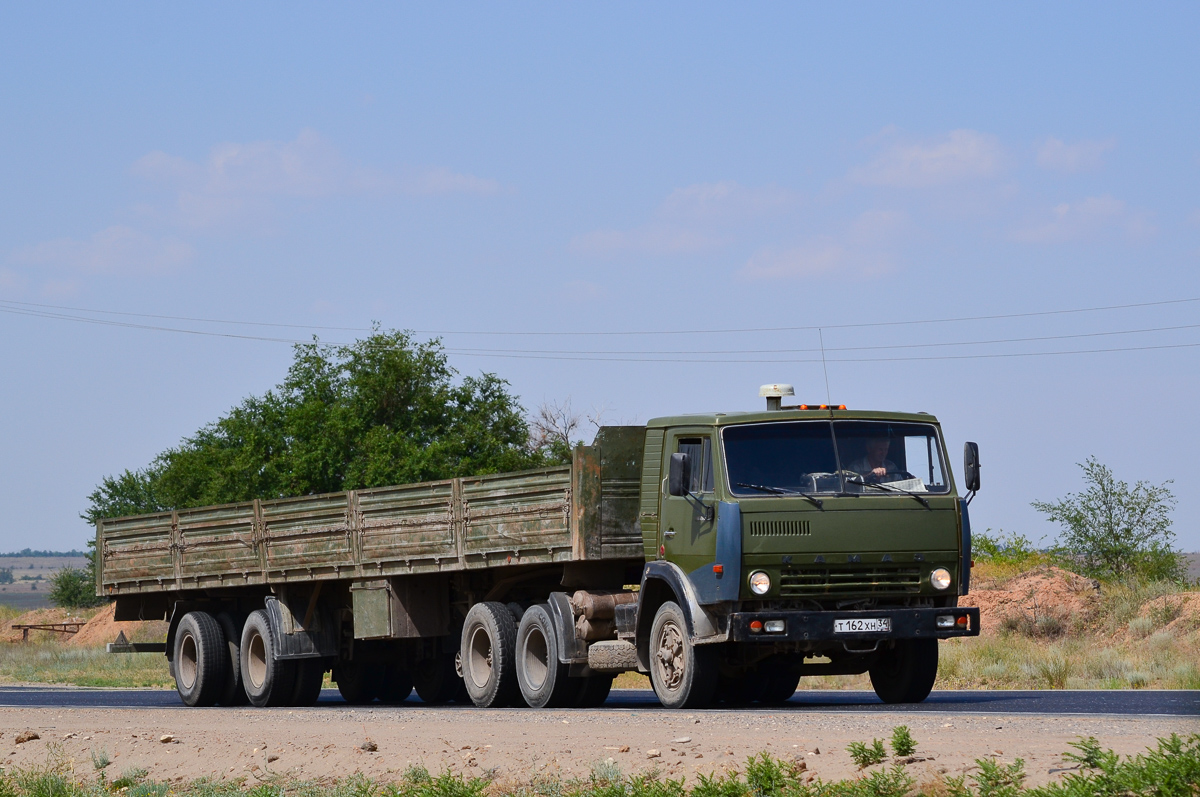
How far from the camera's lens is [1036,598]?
31.0m

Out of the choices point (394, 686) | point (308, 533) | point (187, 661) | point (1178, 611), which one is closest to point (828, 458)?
point (308, 533)

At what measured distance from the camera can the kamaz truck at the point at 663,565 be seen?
1316 cm

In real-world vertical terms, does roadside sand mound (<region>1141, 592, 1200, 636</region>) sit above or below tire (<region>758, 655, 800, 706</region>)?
above

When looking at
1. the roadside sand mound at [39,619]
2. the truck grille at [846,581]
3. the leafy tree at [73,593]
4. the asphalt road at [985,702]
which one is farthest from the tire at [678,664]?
the leafy tree at [73,593]

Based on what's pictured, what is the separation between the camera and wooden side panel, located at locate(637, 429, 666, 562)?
14.5 m

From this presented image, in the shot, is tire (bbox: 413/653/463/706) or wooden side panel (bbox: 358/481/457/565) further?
tire (bbox: 413/653/463/706)

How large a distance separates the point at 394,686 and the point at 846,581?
957cm

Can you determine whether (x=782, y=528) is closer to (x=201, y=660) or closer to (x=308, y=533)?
(x=308, y=533)

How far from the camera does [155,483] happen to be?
68.1 meters

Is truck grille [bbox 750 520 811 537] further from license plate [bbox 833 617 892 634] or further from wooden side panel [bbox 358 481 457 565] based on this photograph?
wooden side panel [bbox 358 481 457 565]

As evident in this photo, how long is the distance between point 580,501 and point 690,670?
81.6 inches

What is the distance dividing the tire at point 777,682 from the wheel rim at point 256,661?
720 cm

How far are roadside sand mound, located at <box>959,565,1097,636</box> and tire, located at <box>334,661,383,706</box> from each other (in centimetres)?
1397

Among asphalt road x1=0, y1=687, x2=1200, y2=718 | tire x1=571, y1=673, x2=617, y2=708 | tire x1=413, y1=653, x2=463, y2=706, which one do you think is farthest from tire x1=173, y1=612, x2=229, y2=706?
tire x1=571, y1=673, x2=617, y2=708
